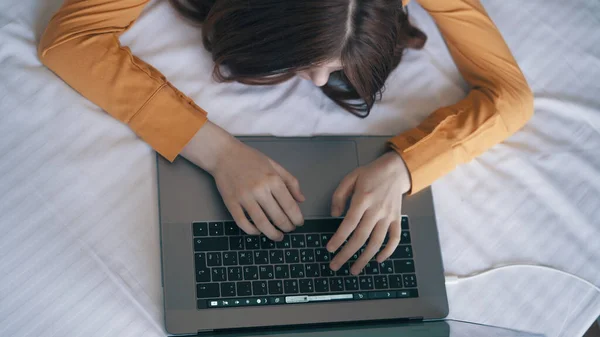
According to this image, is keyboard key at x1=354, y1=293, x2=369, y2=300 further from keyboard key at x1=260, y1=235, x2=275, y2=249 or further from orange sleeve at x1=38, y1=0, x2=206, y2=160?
orange sleeve at x1=38, y1=0, x2=206, y2=160

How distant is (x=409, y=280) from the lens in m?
0.83

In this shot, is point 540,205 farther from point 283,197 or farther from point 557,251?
point 283,197

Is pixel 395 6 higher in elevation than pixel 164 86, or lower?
higher

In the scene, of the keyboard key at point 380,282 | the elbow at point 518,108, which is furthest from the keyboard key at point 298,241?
the elbow at point 518,108

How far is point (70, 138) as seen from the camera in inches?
32.2

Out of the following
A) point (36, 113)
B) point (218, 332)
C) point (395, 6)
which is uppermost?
point (395, 6)

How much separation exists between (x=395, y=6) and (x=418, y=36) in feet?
0.68

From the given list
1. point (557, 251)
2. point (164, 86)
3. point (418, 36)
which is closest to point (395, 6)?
point (418, 36)

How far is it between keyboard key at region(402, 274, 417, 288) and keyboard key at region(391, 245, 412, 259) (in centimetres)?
3

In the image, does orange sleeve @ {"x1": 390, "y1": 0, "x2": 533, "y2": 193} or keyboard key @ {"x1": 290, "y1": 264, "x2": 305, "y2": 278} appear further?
orange sleeve @ {"x1": 390, "y1": 0, "x2": 533, "y2": 193}

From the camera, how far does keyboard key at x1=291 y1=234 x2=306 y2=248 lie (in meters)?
0.81

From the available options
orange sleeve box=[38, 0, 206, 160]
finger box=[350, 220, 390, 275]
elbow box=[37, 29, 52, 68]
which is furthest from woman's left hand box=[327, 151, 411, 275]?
elbow box=[37, 29, 52, 68]

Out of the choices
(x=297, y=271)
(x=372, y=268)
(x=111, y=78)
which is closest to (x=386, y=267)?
(x=372, y=268)

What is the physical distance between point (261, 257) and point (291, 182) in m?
0.11
